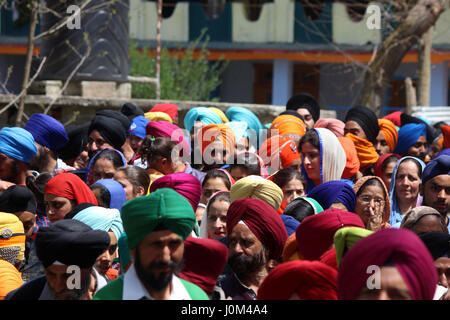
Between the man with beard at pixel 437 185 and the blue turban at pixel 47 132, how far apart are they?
311cm

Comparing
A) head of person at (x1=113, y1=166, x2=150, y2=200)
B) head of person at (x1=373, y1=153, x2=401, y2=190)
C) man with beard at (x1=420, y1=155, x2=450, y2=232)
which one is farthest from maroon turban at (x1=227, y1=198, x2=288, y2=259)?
head of person at (x1=373, y1=153, x2=401, y2=190)

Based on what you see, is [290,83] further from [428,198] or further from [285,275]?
[285,275]

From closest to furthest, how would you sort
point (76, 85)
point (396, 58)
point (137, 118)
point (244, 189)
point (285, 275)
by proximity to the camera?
point (285, 275) → point (244, 189) → point (137, 118) → point (76, 85) → point (396, 58)

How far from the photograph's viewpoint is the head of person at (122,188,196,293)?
305cm

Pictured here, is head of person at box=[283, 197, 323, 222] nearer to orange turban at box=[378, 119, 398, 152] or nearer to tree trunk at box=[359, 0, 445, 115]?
orange turban at box=[378, 119, 398, 152]

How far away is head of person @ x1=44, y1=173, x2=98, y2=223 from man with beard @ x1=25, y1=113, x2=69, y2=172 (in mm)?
1717

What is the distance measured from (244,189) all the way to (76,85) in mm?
5257

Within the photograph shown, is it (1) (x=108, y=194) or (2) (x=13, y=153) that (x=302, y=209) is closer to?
(1) (x=108, y=194)

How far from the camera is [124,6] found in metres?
9.83

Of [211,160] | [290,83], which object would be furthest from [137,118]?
[290,83]

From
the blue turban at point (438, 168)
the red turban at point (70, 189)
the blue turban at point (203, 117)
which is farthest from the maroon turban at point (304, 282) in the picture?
the blue turban at point (203, 117)

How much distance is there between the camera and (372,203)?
5.31m

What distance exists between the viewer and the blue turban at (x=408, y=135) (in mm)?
7844
